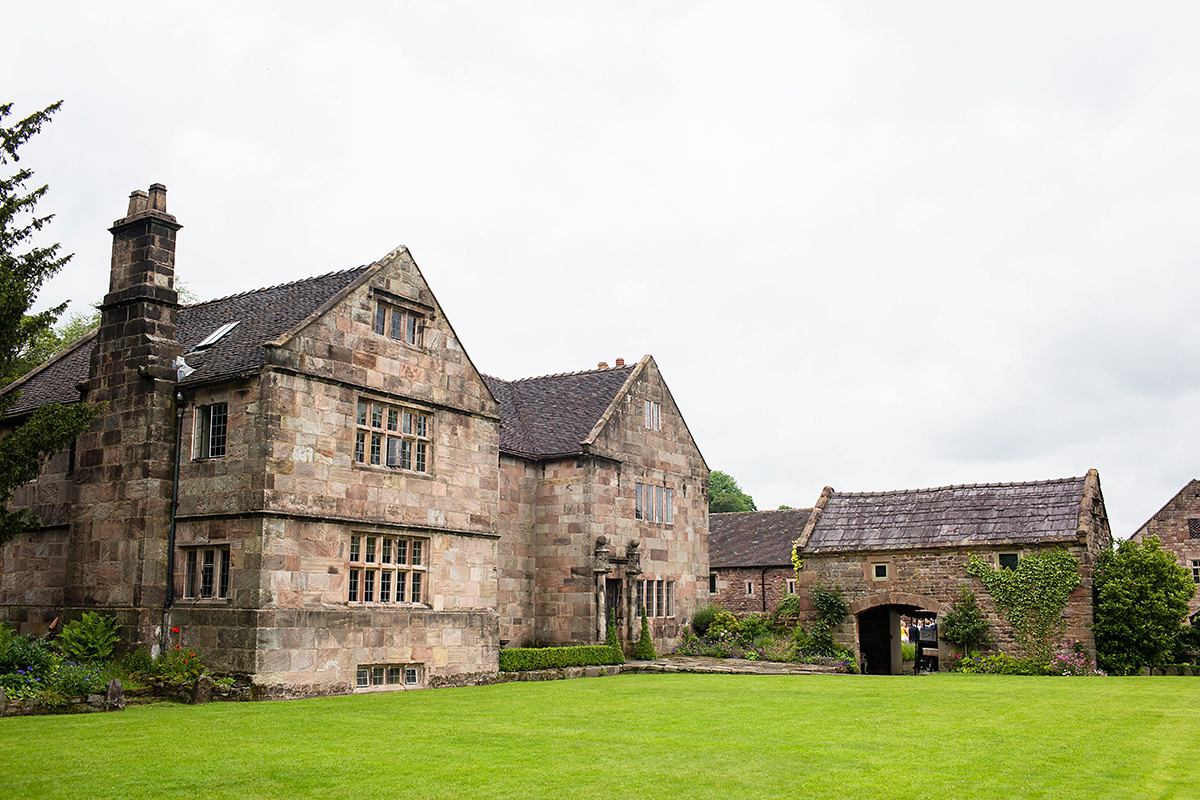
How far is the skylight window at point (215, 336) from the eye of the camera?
25.4 meters

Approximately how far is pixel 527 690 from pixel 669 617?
43.8ft

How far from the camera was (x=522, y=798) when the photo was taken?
10352mm

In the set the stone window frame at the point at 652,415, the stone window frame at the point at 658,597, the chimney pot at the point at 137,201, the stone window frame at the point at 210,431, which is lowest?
the stone window frame at the point at 658,597

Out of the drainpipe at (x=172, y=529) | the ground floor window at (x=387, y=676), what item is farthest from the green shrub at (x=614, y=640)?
the drainpipe at (x=172, y=529)

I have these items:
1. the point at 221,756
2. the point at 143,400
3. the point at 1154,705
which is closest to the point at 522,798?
the point at 221,756

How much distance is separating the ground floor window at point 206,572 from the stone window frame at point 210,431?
2.18 m

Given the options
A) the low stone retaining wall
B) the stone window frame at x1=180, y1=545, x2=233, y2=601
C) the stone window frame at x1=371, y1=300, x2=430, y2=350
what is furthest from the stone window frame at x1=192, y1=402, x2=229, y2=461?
the low stone retaining wall

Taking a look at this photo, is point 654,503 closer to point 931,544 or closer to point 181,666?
point 931,544

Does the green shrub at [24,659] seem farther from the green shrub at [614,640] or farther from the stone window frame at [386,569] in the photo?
the green shrub at [614,640]

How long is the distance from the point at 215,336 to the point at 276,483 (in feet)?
19.1

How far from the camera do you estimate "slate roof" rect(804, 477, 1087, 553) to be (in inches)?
1299

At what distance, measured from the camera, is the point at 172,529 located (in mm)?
23297

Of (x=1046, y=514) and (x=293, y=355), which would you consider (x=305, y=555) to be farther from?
(x=1046, y=514)

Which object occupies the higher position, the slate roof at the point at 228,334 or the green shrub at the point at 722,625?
the slate roof at the point at 228,334
